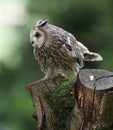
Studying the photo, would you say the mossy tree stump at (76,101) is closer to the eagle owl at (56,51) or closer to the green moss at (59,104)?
the green moss at (59,104)

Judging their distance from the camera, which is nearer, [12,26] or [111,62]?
[111,62]

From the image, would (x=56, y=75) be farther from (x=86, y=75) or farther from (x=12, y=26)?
(x=12, y=26)

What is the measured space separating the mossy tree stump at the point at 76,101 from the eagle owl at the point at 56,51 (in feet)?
1.19

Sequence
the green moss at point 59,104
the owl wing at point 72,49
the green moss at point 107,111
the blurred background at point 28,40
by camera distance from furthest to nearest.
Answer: the blurred background at point 28,40, the owl wing at point 72,49, the green moss at point 59,104, the green moss at point 107,111

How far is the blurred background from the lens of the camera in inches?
336

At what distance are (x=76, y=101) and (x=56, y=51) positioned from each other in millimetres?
641

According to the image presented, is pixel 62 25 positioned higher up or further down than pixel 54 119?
further down

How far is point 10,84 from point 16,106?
1.16 feet

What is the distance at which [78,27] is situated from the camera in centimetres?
892

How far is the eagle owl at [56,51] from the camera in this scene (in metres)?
5.49

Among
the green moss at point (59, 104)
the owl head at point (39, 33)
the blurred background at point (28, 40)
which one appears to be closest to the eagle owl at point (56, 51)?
the owl head at point (39, 33)

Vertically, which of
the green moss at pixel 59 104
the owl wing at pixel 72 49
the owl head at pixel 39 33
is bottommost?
the green moss at pixel 59 104

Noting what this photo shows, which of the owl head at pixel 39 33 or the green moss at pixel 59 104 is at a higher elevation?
the owl head at pixel 39 33

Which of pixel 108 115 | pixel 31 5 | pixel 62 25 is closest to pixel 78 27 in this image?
pixel 62 25
